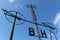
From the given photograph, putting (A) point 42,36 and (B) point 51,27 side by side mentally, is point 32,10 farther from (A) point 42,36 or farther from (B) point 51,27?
(A) point 42,36

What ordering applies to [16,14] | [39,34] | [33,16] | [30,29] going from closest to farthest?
[16,14]
[30,29]
[39,34]
[33,16]

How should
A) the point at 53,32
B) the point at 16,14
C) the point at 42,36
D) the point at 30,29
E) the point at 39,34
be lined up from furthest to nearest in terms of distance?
the point at 53,32, the point at 39,34, the point at 42,36, the point at 30,29, the point at 16,14

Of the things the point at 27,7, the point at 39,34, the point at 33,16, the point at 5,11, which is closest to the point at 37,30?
the point at 39,34

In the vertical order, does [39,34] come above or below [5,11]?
below

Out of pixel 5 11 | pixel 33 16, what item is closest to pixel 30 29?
pixel 5 11

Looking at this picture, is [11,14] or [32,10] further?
[32,10]

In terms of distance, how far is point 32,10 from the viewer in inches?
1025

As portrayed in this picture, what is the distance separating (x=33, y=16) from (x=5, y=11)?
27.1ft

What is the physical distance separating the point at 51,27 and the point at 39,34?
13.2 ft

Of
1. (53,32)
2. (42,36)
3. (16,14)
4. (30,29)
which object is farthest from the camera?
(53,32)

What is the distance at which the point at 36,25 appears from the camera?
23.0 meters

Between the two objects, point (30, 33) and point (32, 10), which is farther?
point (32, 10)

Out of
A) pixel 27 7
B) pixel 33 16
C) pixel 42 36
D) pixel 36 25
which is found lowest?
pixel 42 36

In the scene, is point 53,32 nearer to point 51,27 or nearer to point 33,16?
point 51,27
